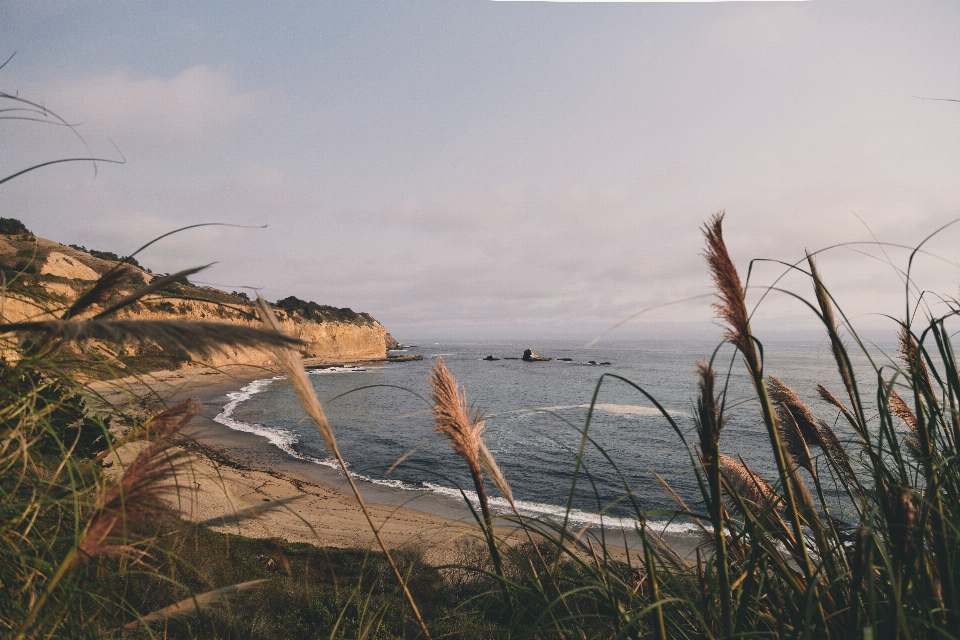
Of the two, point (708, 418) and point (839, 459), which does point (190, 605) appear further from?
point (839, 459)

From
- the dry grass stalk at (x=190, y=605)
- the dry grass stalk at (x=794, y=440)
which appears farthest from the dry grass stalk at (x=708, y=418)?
the dry grass stalk at (x=190, y=605)

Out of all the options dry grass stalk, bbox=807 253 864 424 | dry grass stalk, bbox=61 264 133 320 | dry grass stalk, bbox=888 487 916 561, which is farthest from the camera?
dry grass stalk, bbox=807 253 864 424

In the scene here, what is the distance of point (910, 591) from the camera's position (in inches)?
58.0

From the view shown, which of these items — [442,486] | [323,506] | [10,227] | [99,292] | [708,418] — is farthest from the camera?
[10,227]

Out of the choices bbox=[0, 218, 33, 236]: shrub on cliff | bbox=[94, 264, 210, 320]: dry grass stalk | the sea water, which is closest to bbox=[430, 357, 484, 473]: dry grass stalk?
bbox=[94, 264, 210, 320]: dry grass stalk

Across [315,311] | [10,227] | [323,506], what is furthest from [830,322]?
[315,311]

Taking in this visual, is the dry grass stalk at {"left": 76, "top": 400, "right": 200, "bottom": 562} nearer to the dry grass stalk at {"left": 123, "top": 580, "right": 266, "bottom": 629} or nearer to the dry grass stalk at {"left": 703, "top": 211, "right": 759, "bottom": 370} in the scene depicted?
the dry grass stalk at {"left": 123, "top": 580, "right": 266, "bottom": 629}

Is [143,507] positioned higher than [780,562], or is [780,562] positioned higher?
[143,507]

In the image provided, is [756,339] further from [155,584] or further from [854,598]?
[155,584]

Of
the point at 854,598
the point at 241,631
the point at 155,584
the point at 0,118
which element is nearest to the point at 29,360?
the point at 0,118

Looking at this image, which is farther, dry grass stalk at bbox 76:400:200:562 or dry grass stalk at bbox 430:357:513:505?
dry grass stalk at bbox 430:357:513:505

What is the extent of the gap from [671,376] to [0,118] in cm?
6021

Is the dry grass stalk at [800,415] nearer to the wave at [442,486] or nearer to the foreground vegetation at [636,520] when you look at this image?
the foreground vegetation at [636,520]

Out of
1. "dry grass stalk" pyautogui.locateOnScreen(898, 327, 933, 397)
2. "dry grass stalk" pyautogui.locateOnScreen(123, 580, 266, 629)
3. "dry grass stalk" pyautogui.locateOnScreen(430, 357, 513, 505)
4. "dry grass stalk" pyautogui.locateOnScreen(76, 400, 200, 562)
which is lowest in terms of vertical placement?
"dry grass stalk" pyautogui.locateOnScreen(123, 580, 266, 629)
